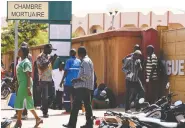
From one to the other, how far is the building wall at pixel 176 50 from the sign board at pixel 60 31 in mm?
2738

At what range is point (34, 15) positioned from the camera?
14.5m

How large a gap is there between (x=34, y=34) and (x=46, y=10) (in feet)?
59.3

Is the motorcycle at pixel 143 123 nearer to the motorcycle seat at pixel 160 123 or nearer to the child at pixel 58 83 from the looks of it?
the motorcycle seat at pixel 160 123

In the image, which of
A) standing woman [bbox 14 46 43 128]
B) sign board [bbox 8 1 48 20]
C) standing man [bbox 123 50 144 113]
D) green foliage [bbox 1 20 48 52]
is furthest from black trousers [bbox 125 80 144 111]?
green foliage [bbox 1 20 48 52]

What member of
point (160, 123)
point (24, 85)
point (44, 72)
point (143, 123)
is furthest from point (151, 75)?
point (160, 123)

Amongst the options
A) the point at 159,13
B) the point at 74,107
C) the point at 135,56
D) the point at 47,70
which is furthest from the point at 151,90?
the point at 159,13

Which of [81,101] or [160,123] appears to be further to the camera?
[81,101]

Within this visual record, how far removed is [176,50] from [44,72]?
12.8 feet

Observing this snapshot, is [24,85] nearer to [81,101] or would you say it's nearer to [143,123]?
[81,101]

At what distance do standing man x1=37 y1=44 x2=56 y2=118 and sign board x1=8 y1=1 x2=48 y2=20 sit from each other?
3.81m

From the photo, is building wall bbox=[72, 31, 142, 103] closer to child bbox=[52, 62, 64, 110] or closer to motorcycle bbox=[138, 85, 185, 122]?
child bbox=[52, 62, 64, 110]

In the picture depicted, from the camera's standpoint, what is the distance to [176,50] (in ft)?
42.1

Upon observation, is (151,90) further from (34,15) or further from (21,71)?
(21,71)

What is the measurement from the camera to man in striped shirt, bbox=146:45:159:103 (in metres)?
12.2
